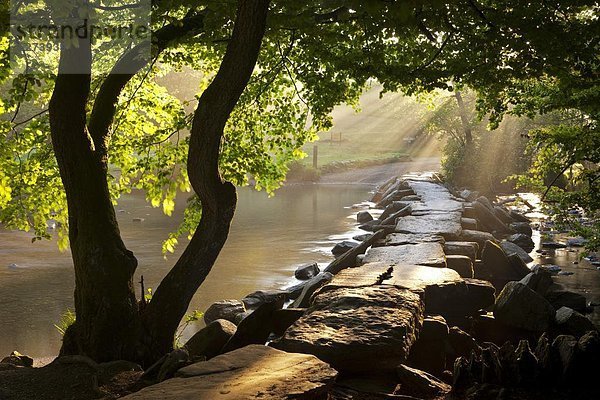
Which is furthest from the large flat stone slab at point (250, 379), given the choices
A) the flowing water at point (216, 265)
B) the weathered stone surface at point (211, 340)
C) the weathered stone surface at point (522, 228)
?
the weathered stone surface at point (522, 228)

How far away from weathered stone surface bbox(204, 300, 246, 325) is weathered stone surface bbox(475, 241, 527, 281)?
5.93m

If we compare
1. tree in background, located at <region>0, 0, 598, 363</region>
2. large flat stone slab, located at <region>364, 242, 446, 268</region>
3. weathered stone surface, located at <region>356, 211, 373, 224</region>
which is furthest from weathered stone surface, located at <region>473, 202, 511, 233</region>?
tree in background, located at <region>0, 0, 598, 363</region>

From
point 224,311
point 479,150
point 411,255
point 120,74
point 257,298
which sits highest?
point 120,74

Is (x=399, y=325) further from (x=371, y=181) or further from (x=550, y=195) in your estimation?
(x=371, y=181)

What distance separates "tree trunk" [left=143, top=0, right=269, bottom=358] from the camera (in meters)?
6.27

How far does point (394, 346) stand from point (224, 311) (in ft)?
22.4

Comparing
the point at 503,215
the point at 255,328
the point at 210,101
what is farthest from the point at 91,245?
the point at 503,215

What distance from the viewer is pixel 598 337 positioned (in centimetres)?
655

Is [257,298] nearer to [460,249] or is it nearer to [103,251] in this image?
[460,249]

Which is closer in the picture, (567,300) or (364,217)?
(567,300)

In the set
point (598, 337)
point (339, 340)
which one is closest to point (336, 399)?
point (339, 340)

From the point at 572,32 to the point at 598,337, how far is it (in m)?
3.83

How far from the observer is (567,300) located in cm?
1195

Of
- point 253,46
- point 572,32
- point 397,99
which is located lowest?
point 253,46
